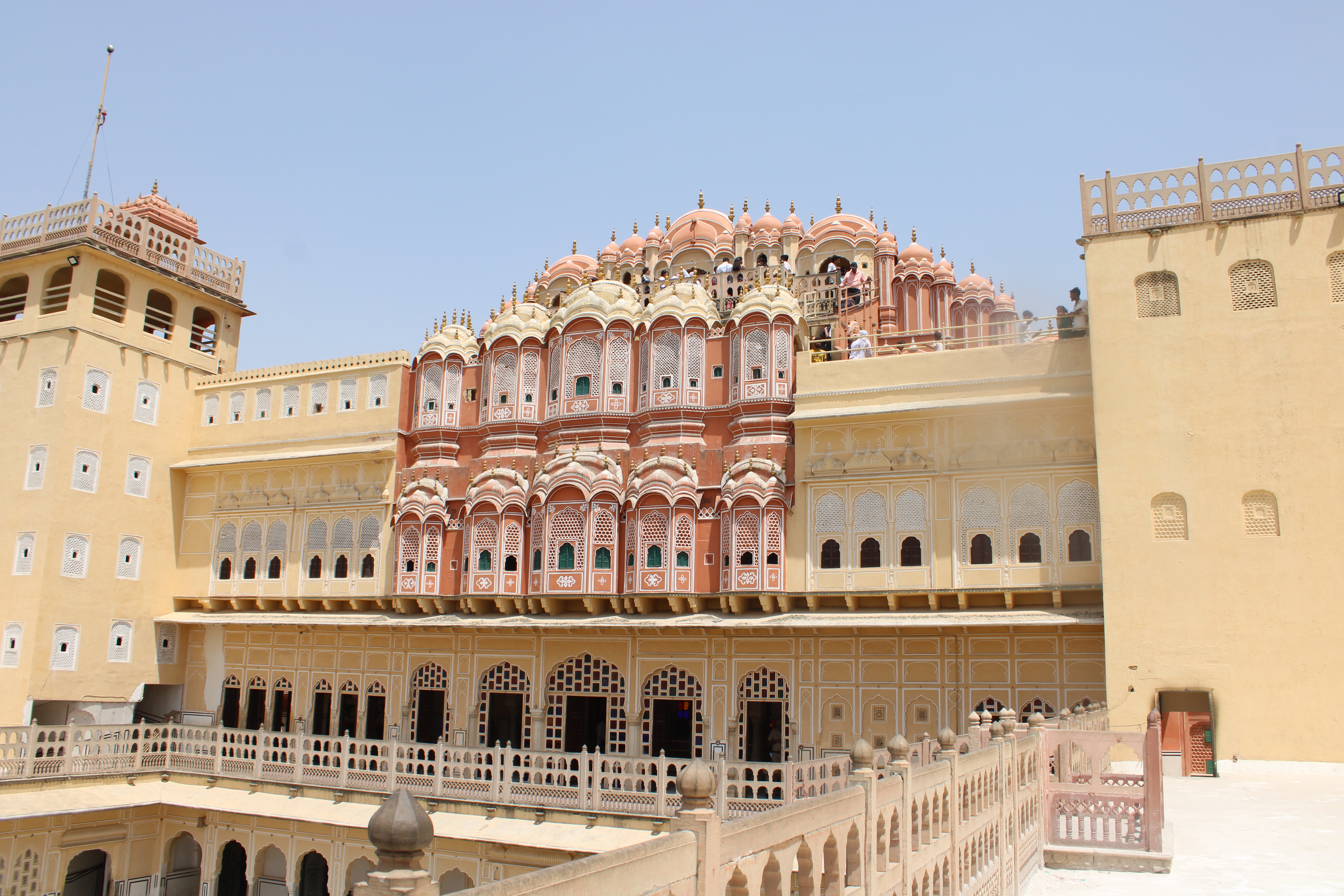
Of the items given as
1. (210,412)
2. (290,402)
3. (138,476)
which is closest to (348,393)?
(290,402)

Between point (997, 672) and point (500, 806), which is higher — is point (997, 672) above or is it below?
above

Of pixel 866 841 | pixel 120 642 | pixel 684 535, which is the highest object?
pixel 684 535

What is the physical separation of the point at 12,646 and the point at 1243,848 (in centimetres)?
2321

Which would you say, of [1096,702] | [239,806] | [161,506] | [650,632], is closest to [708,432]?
[650,632]

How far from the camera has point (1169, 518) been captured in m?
16.6

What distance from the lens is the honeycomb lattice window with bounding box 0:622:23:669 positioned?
73.0 ft

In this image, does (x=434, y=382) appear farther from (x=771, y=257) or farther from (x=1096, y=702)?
(x=1096, y=702)

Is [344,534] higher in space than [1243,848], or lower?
higher

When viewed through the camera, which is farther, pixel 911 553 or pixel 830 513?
pixel 830 513

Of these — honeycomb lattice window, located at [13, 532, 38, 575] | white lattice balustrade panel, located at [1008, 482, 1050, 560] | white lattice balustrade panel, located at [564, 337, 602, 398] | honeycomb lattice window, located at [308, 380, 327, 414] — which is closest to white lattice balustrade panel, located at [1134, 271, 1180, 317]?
white lattice balustrade panel, located at [1008, 482, 1050, 560]

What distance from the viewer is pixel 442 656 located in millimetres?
22219

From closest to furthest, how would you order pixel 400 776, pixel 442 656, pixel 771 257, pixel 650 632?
pixel 400 776, pixel 650 632, pixel 442 656, pixel 771 257

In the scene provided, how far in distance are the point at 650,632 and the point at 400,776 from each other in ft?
18.7

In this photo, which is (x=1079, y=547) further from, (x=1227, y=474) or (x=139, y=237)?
(x=139, y=237)
